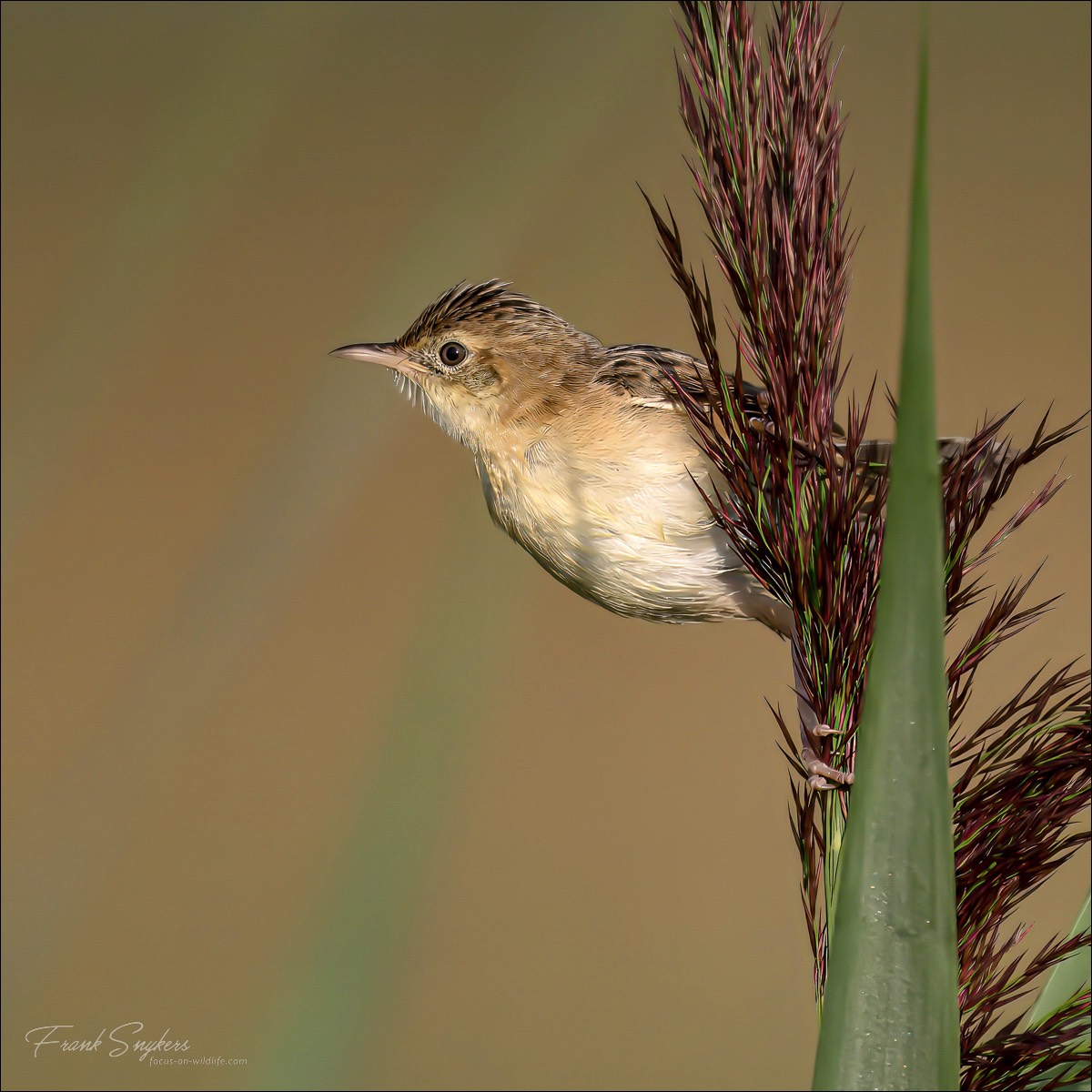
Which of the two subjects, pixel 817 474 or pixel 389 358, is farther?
pixel 389 358

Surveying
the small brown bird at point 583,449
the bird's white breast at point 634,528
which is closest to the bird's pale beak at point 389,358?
the small brown bird at point 583,449

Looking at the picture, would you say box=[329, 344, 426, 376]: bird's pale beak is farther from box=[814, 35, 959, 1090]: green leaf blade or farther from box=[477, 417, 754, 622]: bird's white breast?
box=[814, 35, 959, 1090]: green leaf blade

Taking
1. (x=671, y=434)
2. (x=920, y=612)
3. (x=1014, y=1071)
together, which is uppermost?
(x=671, y=434)

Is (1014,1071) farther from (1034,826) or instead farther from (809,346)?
(809,346)

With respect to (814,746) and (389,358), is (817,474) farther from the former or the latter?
(389,358)

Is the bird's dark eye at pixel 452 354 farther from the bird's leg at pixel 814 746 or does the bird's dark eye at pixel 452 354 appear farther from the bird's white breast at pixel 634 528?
the bird's leg at pixel 814 746

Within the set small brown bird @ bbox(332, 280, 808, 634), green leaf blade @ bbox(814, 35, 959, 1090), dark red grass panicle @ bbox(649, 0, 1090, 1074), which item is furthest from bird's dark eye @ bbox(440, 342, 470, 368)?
green leaf blade @ bbox(814, 35, 959, 1090)

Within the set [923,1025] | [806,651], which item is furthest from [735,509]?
[923,1025]

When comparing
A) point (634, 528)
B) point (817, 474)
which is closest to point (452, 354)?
point (634, 528)
